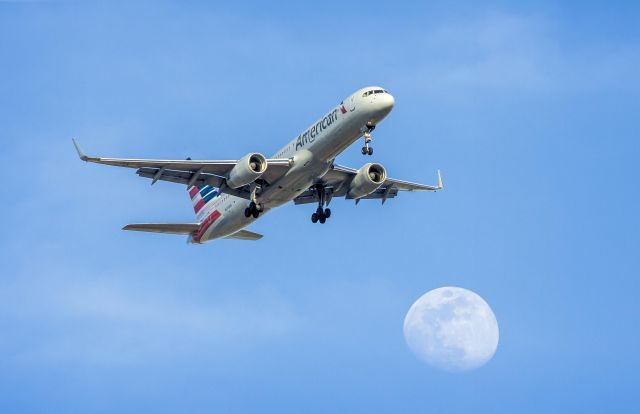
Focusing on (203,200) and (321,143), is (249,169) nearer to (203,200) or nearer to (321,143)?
(321,143)

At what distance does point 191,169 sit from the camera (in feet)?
209

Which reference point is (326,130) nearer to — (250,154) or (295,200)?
(250,154)

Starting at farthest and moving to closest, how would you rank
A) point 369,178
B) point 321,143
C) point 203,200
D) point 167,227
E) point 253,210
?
1. point 203,200
2. point 167,227
3. point 369,178
4. point 253,210
5. point 321,143

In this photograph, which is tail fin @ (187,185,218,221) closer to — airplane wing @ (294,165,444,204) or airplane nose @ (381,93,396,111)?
airplane wing @ (294,165,444,204)

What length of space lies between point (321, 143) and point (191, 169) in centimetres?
791

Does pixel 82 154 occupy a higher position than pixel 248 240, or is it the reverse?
pixel 248 240

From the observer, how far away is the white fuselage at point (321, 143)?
59812 millimetres

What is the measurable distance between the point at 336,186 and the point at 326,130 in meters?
7.99

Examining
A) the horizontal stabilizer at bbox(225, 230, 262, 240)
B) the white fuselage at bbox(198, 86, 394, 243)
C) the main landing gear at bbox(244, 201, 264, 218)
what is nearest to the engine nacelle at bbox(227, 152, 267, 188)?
the white fuselage at bbox(198, 86, 394, 243)

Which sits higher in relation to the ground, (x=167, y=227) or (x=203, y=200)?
(x=203, y=200)

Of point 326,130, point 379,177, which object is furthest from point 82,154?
point 379,177

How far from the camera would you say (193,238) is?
2844 inches

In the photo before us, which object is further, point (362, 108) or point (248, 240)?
point (248, 240)

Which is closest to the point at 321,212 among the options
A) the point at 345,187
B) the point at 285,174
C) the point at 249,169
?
the point at 345,187
